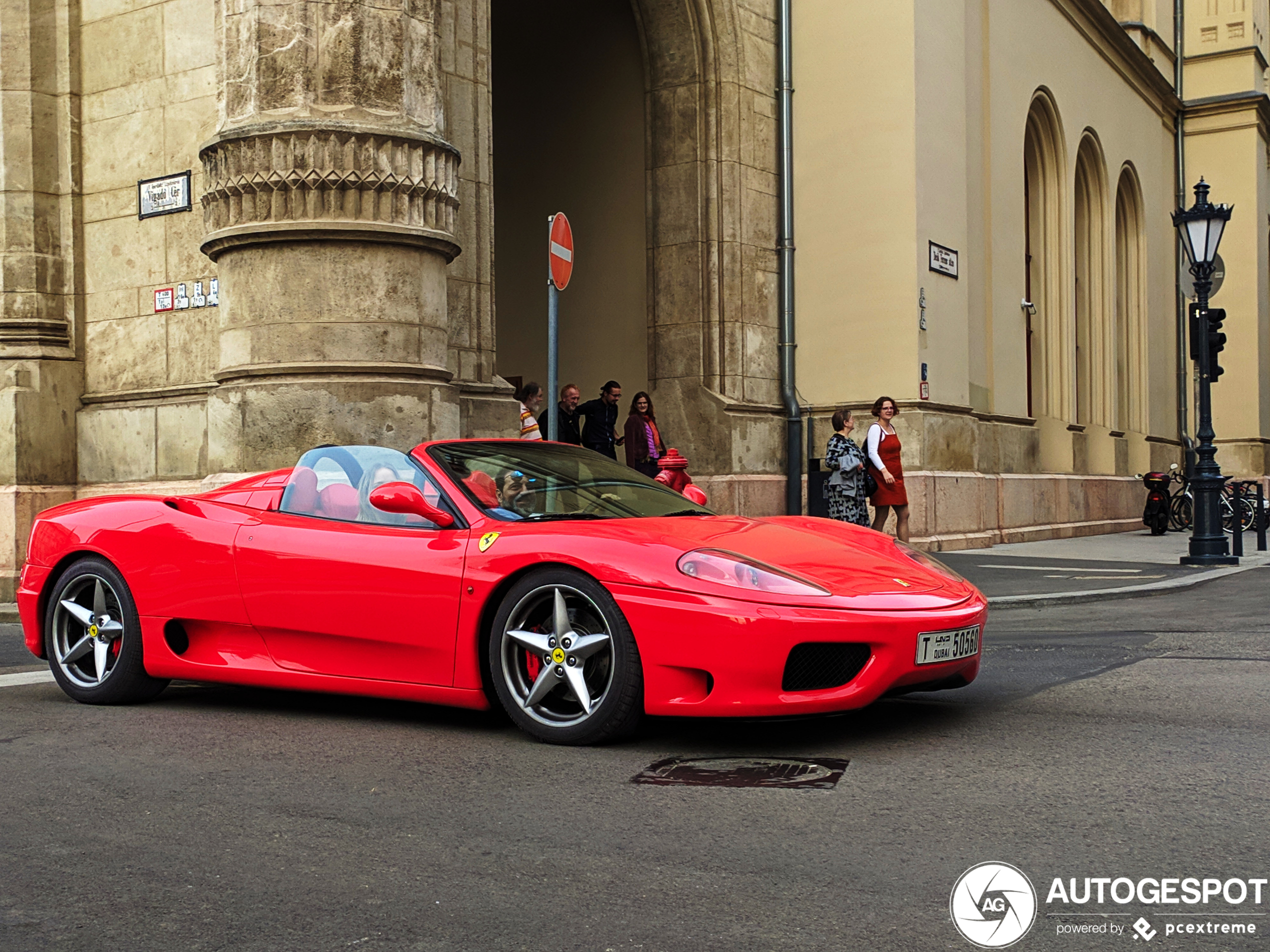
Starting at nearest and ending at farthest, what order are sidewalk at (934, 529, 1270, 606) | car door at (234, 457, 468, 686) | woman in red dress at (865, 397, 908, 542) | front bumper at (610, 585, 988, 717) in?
front bumper at (610, 585, 988, 717) → car door at (234, 457, 468, 686) → sidewalk at (934, 529, 1270, 606) → woman in red dress at (865, 397, 908, 542)

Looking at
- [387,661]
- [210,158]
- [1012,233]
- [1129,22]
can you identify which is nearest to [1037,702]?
[387,661]

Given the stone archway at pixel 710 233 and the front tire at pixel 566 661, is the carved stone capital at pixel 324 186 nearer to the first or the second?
the front tire at pixel 566 661

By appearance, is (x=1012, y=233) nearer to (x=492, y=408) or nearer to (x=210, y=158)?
(x=492, y=408)

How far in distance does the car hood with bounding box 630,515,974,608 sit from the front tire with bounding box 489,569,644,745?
1.31 ft

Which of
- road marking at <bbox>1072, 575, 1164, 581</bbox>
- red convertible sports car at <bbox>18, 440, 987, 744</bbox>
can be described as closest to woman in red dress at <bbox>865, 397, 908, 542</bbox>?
road marking at <bbox>1072, 575, 1164, 581</bbox>

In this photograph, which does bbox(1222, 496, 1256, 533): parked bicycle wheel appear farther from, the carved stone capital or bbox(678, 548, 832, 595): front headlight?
bbox(678, 548, 832, 595): front headlight

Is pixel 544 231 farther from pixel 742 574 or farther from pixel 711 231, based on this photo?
pixel 742 574

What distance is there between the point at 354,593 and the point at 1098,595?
803cm

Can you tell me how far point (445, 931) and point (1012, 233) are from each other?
20.5m

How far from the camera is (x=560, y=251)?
32.5ft

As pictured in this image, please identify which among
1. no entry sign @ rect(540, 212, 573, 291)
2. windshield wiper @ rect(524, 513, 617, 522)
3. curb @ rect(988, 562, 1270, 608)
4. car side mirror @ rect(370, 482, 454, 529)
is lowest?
curb @ rect(988, 562, 1270, 608)

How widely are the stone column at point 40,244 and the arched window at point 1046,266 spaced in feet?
54.1

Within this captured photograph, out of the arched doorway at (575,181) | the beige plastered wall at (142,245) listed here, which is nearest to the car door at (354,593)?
the beige plastered wall at (142,245)

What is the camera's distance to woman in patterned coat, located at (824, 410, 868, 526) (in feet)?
46.0
